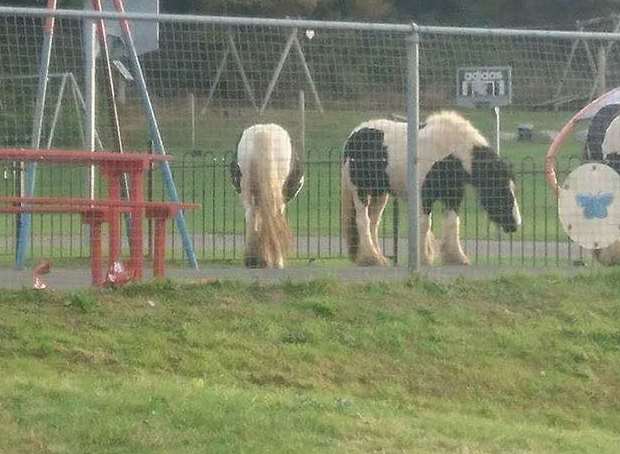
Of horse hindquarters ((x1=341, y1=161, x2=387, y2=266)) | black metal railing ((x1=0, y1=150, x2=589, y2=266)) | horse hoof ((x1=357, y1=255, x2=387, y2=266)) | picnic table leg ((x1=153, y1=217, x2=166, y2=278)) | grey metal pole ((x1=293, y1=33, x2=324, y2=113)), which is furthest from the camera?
black metal railing ((x1=0, y1=150, x2=589, y2=266))

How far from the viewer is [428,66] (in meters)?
12.4

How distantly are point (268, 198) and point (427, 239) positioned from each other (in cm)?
143

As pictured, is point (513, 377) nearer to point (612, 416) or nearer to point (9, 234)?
point (612, 416)

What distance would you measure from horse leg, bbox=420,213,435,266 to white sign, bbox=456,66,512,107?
111cm

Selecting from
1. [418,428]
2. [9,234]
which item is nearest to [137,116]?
[9,234]

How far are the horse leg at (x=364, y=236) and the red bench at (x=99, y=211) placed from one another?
2.99m

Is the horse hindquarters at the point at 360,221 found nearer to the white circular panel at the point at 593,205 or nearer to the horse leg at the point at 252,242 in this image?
the horse leg at the point at 252,242

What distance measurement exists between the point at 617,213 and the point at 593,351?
8.20ft

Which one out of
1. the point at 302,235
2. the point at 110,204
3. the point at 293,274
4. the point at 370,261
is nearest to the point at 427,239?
the point at 370,261

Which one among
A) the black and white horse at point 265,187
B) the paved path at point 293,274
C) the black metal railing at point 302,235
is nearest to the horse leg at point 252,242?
the black and white horse at point 265,187

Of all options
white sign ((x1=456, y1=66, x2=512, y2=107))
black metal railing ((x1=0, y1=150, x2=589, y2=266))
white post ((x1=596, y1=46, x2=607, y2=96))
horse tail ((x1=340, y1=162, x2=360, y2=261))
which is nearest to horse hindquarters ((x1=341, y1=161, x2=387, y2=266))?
horse tail ((x1=340, y1=162, x2=360, y2=261))

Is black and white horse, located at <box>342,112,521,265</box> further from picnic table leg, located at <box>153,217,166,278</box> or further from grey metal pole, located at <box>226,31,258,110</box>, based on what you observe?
picnic table leg, located at <box>153,217,166,278</box>

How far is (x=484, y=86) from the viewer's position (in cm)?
1320

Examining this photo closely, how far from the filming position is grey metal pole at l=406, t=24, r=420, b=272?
11.3 metres
